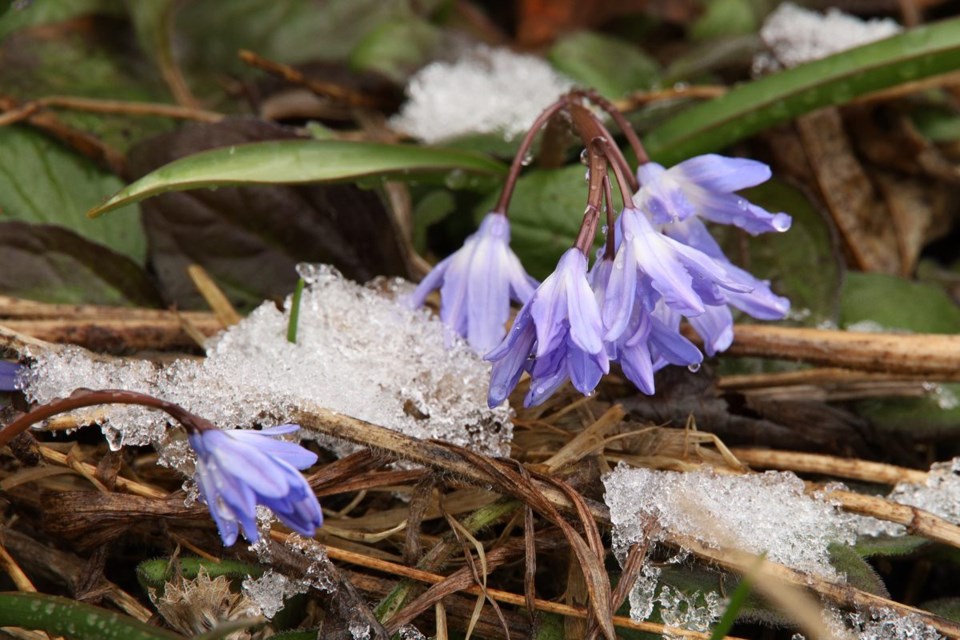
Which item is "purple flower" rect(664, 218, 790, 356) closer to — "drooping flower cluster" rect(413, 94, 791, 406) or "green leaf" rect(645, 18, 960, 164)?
"drooping flower cluster" rect(413, 94, 791, 406)

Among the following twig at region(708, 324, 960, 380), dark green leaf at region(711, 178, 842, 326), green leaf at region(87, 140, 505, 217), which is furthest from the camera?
dark green leaf at region(711, 178, 842, 326)

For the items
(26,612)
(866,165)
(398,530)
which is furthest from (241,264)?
(866,165)

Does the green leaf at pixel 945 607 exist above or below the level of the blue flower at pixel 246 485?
below

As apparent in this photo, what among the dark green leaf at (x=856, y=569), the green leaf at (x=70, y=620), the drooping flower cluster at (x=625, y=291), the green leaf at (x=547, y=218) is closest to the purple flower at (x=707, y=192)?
the drooping flower cluster at (x=625, y=291)

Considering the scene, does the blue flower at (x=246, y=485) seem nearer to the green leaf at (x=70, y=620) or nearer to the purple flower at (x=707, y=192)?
the green leaf at (x=70, y=620)

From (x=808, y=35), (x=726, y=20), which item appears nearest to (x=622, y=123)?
(x=808, y=35)

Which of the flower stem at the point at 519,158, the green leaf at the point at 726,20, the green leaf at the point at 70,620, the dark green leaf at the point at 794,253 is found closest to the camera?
the green leaf at the point at 70,620

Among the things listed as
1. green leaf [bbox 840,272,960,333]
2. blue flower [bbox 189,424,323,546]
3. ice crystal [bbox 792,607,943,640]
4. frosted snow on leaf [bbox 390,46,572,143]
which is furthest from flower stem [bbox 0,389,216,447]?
green leaf [bbox 840,272,960,333]
